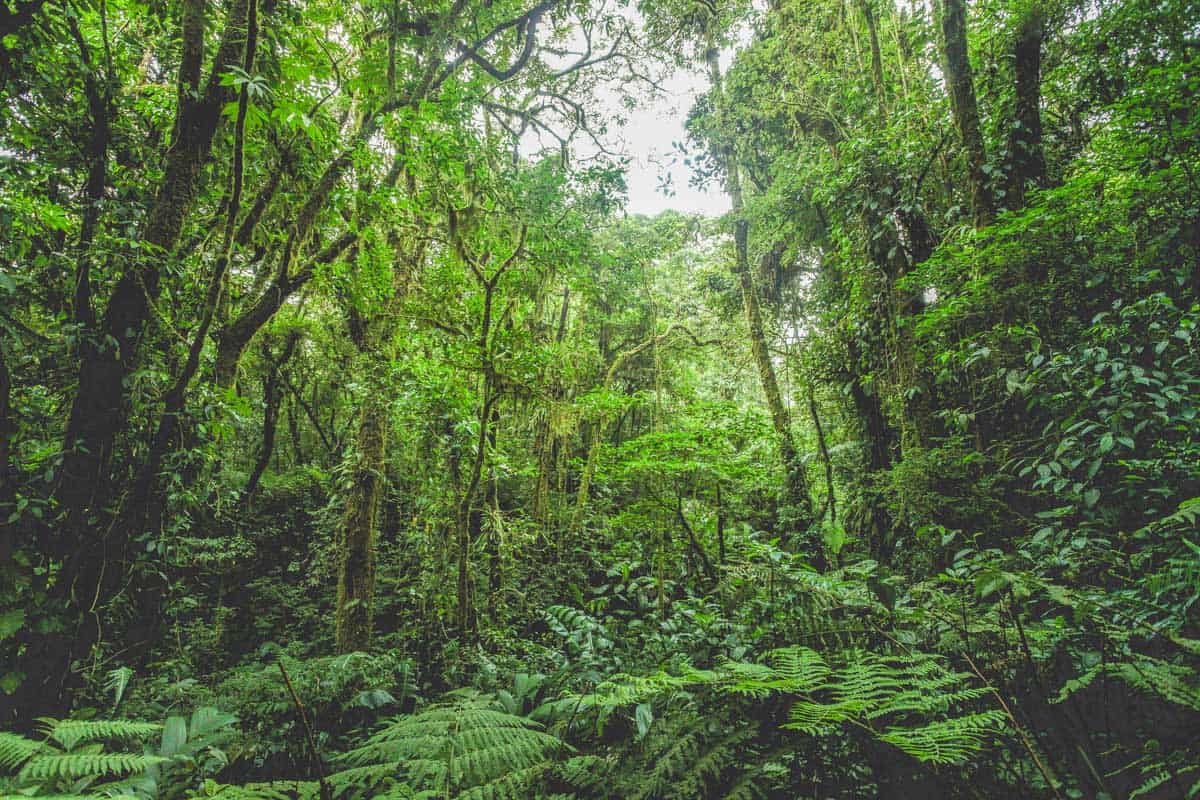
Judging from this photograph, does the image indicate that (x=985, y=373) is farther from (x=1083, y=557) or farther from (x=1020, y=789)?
(x=1020, y=789)

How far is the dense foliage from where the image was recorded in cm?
153

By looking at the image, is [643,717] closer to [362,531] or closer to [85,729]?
[85,729]

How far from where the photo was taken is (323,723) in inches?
128

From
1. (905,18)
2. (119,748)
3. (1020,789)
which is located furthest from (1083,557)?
(905,18)

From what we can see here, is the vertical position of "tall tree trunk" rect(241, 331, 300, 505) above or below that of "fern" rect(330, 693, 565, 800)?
above

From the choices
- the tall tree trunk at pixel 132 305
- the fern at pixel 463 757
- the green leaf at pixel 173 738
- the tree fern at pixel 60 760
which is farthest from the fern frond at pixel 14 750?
the tall tree trunk at pixel 132 305

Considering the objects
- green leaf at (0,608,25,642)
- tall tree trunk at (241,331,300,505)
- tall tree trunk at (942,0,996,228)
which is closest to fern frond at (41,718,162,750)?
green leaf at (0,608,25,642)

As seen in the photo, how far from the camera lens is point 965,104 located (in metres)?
4.95

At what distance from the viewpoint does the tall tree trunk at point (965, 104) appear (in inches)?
189

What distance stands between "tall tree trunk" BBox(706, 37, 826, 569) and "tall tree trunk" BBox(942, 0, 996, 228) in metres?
3.17

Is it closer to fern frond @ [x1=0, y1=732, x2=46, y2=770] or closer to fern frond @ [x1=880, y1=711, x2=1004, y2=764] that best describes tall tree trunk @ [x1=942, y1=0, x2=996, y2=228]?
fern frond @ [x1=880, y1=711, x2=1004, y2=764]

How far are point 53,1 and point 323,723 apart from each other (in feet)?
15.2

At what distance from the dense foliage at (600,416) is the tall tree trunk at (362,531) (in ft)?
0.14

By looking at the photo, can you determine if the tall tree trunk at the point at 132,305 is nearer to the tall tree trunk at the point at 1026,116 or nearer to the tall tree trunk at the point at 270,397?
the tall tree trunk at the point at 1026,116
